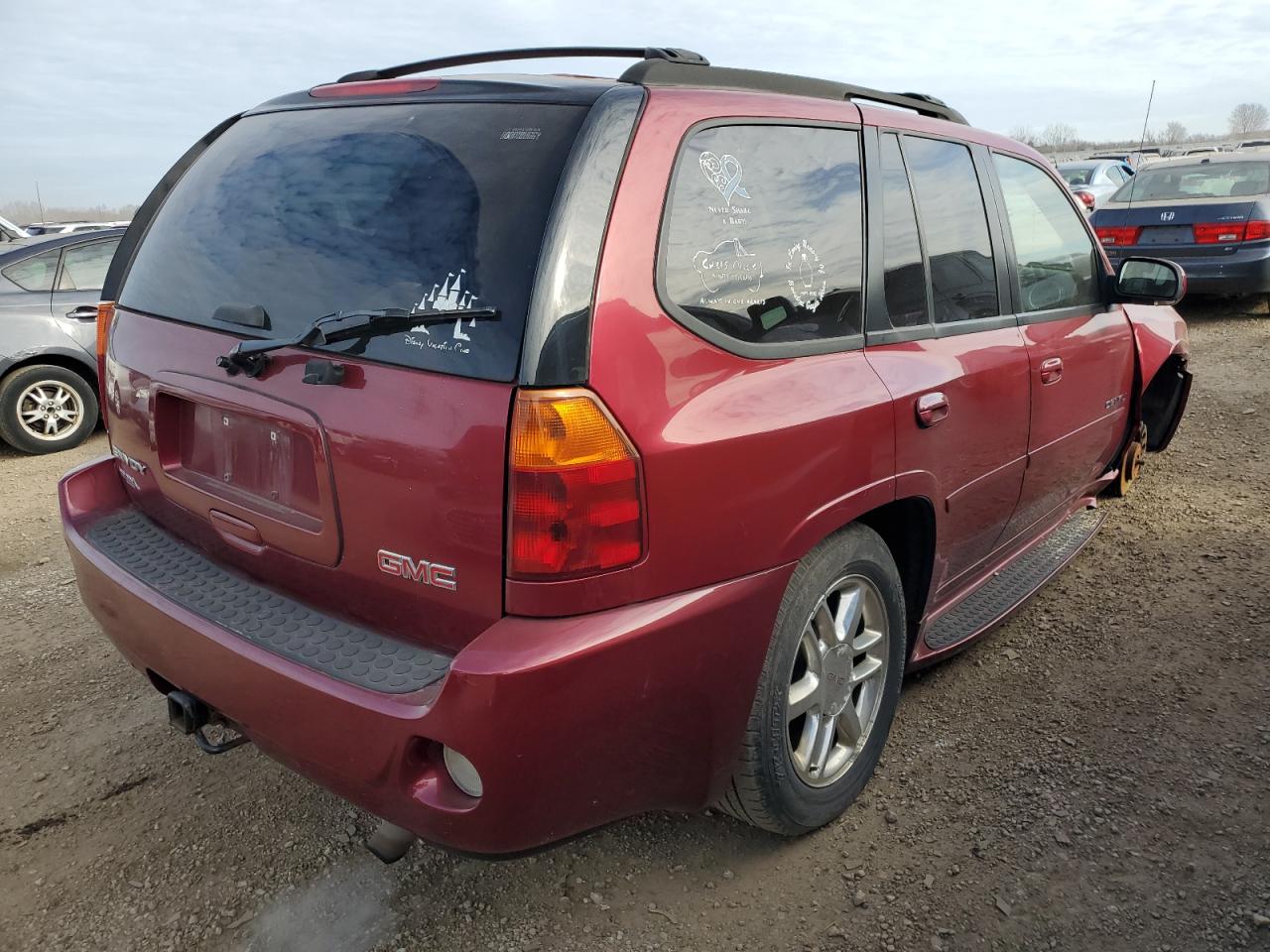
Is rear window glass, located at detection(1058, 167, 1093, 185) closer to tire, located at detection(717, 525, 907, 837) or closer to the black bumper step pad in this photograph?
tire, located at detection(717, 525, 907, 837)

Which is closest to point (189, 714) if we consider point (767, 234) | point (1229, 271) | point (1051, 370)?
point (767, 234)

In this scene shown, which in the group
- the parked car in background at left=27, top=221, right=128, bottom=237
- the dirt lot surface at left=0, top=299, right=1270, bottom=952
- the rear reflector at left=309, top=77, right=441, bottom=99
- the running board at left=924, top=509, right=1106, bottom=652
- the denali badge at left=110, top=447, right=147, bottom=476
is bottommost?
the dirt lot surface at left=0, top=299, right=1270, bottom=952

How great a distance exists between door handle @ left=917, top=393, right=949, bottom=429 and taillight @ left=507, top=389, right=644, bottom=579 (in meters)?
1.04

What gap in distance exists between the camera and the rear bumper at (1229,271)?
28.8ft

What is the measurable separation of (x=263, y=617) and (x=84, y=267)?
20.2ft

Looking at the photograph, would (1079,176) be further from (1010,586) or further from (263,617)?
(263,617)

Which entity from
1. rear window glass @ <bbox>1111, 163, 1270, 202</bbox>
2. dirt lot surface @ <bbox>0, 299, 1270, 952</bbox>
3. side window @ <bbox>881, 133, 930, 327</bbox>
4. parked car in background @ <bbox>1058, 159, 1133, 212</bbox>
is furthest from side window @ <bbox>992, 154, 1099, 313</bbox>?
parked car in background @ <bbox>1058, 159, 1133, 212</bbox>

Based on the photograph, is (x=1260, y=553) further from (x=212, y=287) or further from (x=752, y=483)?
(x=212, y=287)

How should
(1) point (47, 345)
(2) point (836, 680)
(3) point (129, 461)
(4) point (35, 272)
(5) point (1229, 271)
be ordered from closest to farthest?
(2) point (836, 680) → (3) point (129, 461) → (1) point (47, 345) → (4) point (35, 272) → (5) point (1229, 271)

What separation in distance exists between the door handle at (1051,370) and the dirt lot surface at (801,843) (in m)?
0.97

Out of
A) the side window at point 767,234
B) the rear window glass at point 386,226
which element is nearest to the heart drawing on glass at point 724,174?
the side window at point 767,234

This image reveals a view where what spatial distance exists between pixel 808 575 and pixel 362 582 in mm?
996

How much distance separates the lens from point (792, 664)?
2.18 m

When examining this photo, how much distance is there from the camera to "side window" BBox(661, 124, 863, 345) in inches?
77.6
